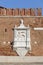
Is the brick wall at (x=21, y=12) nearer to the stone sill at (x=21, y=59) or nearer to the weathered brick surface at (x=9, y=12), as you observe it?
the weathered brick surface at (x=9, y=12)

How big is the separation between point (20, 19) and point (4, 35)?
108 cm

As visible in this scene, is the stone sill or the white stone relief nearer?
the stone sill

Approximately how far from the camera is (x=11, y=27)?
13602 mm

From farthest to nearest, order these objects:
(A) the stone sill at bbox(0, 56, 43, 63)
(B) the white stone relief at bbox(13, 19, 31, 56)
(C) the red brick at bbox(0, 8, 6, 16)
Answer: (C) the red brick at bbox(0, 8, 6, 16) → (B) the white stone relief at bbox(13, 19, 31, 56) → (A) the stone sill at bbox(0, 56, 43, 63)

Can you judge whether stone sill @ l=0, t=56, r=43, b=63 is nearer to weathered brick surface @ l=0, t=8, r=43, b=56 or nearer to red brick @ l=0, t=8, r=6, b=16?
weathered brick surface @ l=0, t=8, r=43, b=56

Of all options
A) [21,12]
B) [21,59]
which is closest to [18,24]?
[21,12]

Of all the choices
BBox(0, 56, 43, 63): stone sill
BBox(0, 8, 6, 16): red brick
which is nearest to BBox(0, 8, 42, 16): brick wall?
BBox(0, 8, 6, 16): red brick

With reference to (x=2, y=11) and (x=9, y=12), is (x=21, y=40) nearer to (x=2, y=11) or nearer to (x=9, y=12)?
(x=9, y=12)

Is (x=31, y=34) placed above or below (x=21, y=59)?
above

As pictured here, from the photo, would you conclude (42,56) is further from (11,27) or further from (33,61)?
(11,27)

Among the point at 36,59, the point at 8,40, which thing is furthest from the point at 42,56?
the point at 8,40

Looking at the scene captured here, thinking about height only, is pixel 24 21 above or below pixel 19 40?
above

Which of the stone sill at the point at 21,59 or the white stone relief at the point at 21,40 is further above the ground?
the white stone relief at the point at 21,40

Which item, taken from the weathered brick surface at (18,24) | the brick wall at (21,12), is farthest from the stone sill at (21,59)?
the brick wall at (21,12)
